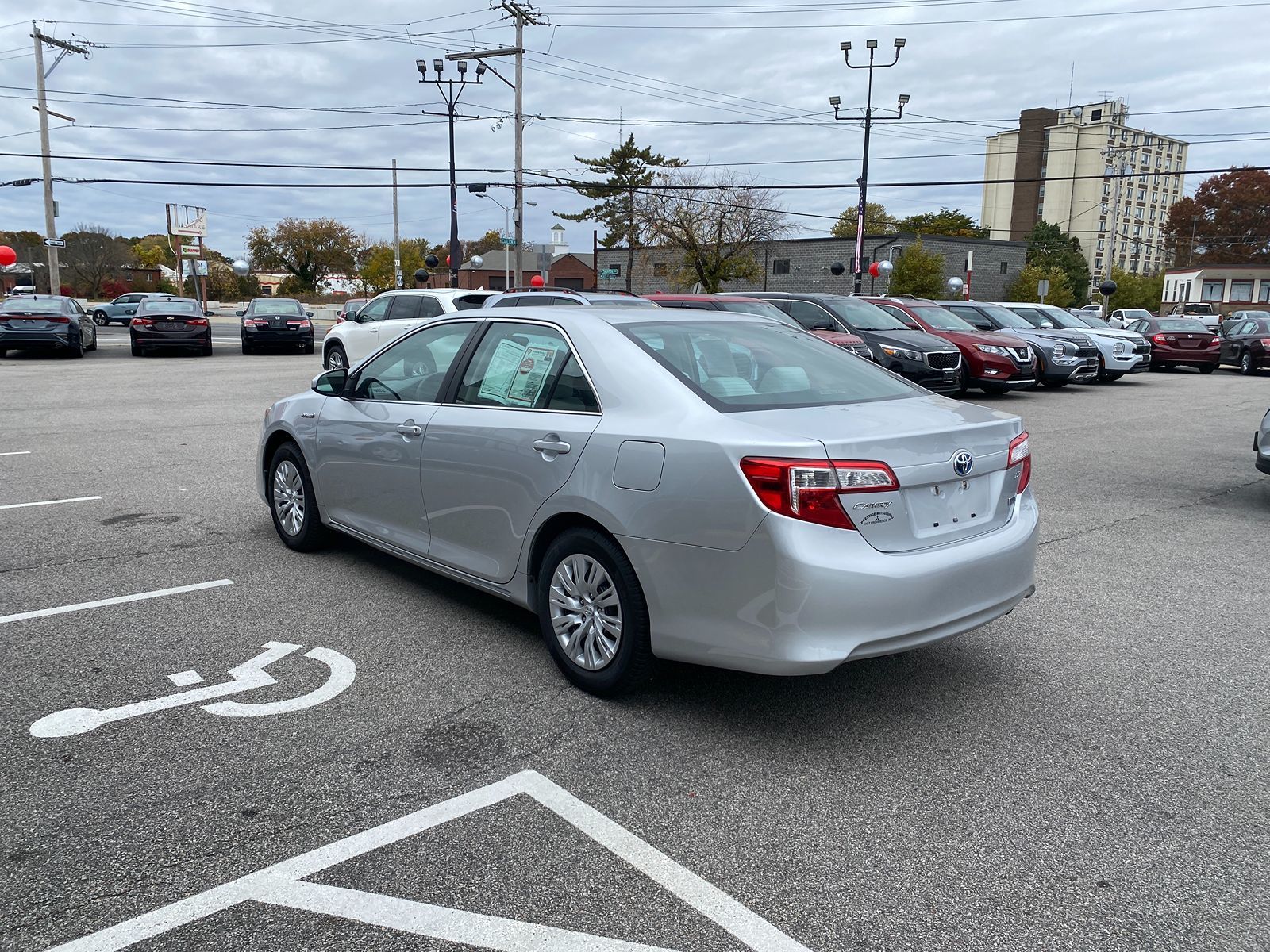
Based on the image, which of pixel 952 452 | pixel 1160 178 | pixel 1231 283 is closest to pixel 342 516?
pixel 952 452

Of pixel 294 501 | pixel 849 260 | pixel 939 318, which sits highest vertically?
pixel 849 260

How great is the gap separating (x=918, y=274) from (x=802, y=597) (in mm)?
48875

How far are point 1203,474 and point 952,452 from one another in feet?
24.8

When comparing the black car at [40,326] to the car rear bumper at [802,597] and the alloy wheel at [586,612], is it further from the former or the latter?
the car rear bumper at [802,597]

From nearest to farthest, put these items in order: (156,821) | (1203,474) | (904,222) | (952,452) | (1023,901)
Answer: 1. (1023,901)
2. (156,821)
3. (952,452)
4. (1203,474)
5. (904,222)

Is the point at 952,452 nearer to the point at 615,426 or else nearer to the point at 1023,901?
the point at 615,426

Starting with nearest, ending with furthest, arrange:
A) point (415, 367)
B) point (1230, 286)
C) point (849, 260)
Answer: point (415, 367) < point (849, 260) < point (1230, 286)

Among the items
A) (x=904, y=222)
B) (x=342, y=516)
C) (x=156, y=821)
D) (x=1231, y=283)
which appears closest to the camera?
(x=156, y=821)

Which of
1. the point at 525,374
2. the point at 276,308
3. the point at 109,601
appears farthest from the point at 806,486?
the point at 276,308

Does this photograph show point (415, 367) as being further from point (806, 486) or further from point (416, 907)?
point (416, 907)

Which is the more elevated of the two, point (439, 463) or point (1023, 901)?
point (439, 463)

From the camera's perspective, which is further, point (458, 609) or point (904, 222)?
point (904, 222)

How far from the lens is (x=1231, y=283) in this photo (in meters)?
105

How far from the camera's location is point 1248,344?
2567 cm
